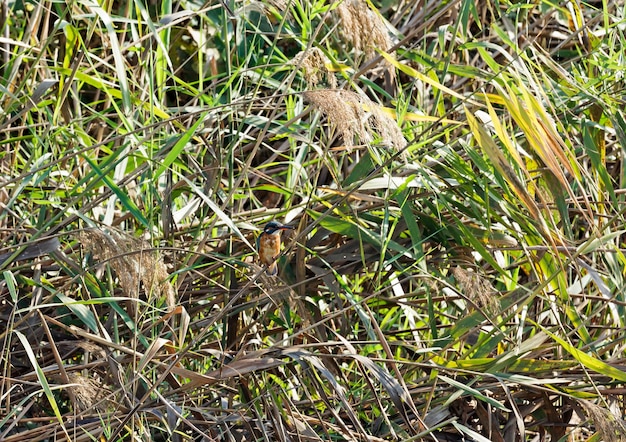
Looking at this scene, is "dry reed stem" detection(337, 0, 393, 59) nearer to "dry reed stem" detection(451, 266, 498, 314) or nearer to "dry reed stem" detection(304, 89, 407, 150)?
"dry reed stem" detection(304, 89, 407, 150)

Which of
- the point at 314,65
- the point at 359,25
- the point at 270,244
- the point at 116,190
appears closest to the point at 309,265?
the point at 270,244

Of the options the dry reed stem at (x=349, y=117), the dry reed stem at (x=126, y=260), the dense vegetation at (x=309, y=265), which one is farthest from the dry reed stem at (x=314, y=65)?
the dry reed stem at (x=126, y=260)

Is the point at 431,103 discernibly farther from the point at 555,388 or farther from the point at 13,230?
the point at 13,230

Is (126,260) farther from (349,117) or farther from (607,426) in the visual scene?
(607,426)

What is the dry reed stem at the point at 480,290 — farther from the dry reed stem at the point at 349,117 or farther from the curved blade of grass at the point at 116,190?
the curved blade of grass at the point at 116,190

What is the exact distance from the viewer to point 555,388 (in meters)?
1.99

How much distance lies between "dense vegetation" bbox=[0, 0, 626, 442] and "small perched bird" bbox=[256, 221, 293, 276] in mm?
41

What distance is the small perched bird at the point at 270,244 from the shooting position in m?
1.90

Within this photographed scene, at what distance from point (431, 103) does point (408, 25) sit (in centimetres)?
29

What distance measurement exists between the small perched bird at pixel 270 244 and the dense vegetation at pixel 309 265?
0.13 feet

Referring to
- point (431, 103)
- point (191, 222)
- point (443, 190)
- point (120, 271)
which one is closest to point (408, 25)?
point (431, 103)

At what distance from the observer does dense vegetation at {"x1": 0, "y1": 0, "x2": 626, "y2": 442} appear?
5.78 ft

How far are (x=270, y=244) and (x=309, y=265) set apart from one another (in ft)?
0.65

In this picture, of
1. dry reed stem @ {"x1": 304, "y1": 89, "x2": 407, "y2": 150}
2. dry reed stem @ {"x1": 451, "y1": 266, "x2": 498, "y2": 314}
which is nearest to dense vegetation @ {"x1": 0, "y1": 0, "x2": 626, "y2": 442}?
dry reed stem @ {"x1": 451, "y1": 266, "x2": 498, "y2": 314}
